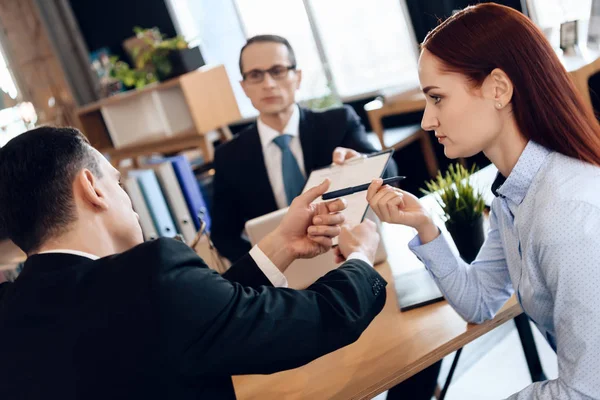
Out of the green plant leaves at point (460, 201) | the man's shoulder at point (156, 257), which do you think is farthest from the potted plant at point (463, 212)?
the man's shoulder at point (156, 257)

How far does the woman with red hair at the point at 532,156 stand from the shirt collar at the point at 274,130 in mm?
1281

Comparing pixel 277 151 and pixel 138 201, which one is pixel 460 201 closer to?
pixel 277 151

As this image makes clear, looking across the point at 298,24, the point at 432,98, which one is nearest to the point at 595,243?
the point at 432,98

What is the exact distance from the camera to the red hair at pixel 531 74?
1.20 metres

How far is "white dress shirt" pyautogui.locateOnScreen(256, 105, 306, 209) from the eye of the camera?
2.60 metres

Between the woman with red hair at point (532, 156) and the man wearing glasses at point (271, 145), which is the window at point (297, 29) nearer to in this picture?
the man wearing glasses at point (271, 145)

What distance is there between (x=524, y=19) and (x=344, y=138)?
1.41 meters

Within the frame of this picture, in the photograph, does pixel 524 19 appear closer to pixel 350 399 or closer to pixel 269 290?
pixel 269 290

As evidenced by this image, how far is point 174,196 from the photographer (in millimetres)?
2885

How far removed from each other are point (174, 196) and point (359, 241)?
4.97 ft

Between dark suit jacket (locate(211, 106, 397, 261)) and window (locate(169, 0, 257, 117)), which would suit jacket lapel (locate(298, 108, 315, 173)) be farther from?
window (locate(169, 0, 257, 117))

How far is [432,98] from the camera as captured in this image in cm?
135

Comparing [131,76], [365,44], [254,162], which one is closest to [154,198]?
[254,162]

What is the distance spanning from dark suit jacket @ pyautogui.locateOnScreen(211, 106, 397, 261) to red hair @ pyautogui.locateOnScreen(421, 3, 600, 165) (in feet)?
4.39
